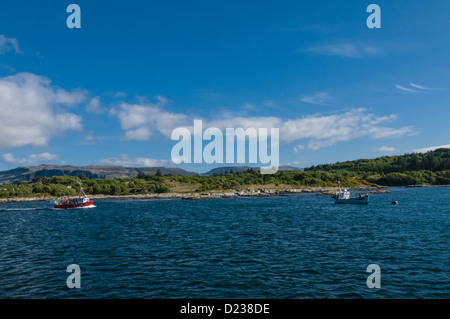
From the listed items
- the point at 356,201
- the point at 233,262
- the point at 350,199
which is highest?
the point at 350,199

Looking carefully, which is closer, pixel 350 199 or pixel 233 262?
pixel 233 262

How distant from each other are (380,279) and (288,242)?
15466 millimetres

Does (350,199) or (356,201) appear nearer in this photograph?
(356,201)

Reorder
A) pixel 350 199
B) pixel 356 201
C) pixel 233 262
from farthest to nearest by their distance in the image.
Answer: pixel 350 199 < pixel 356 201 < pixel 233 262

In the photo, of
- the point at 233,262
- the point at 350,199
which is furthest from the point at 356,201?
the point at 233,262

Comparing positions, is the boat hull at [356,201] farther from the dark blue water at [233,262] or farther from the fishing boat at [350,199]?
the dark blue water at [233,262]

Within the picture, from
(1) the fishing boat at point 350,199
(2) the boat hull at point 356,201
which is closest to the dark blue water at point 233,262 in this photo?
(2) the boat hull at point 356,201

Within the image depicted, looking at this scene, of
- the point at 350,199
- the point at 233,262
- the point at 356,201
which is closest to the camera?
the point at 233,262

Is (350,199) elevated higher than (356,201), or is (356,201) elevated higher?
(350,199)

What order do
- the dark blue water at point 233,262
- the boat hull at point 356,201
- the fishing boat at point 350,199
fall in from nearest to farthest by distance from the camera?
the dark blue water at point 233,262, the boat hull at point 356,201, the fishing boat at point 350,199

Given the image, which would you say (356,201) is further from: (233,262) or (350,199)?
(233,262)
